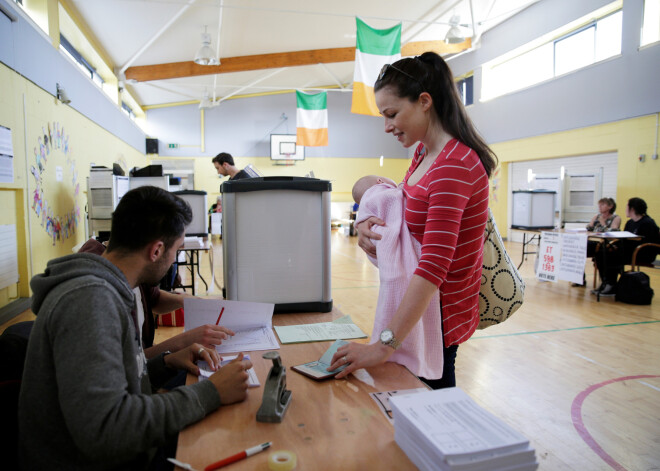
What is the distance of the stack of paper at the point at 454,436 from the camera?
571 mm

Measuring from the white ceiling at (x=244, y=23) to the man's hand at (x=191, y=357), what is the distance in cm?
650

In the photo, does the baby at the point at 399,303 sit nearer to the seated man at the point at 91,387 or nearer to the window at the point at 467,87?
the seated man at the point at 91,387

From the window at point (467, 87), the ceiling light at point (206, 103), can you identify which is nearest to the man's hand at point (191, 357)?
the ceiling light at point (206, 103)

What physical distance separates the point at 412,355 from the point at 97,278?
691 millimetres

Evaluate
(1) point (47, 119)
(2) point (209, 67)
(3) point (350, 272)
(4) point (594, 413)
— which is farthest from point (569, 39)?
(1) point (47, 119)

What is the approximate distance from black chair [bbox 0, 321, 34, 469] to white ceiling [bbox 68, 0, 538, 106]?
6519mm

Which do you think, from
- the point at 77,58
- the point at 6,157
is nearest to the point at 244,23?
the point at 77,58

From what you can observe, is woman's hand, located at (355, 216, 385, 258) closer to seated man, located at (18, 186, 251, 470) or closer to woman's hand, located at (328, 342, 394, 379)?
woman's hand, located at (328, 342, 394, 379)

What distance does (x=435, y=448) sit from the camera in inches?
22.9

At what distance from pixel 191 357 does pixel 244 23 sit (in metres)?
7.89

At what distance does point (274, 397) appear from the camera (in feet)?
2.60

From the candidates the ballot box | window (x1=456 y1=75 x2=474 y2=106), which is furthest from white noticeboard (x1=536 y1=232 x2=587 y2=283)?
window (x1=456 y1=75 x2=474 y2=106)

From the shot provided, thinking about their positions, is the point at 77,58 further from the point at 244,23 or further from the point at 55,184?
the point at 55,184

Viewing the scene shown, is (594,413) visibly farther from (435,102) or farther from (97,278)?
(97,278)
